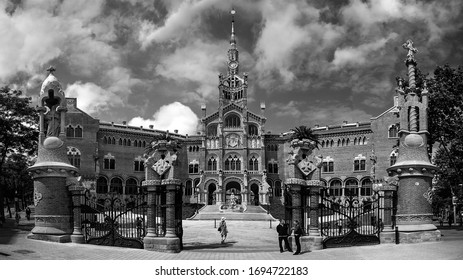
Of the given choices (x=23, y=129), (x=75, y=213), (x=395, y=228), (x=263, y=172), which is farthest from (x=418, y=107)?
(x=263, y=172)

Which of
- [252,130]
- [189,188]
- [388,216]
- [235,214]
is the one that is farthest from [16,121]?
[252,130]

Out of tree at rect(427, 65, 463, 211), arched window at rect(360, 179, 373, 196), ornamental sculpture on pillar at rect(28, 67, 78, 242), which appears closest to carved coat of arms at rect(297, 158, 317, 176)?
ornamental sculpture on pillar at rect(28, 67, 78, 242)

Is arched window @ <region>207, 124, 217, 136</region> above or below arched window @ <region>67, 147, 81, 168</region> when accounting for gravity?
above

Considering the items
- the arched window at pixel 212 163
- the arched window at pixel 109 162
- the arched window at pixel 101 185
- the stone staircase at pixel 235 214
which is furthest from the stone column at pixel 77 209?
the arched window at pixel 212 163

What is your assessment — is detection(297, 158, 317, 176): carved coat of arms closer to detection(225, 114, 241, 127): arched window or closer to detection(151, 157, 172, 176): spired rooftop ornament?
detection(151, 157, 172, 176): spired rooftop ornament

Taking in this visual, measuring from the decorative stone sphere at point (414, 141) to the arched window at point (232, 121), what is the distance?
143 feet

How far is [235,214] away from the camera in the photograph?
1859 inches

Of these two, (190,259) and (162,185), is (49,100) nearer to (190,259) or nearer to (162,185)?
(162,185)

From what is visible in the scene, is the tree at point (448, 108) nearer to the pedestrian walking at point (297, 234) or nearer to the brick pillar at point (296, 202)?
the brick pillar at point (296, 202)

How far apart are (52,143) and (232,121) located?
145ft

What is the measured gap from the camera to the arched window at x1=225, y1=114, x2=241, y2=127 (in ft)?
196

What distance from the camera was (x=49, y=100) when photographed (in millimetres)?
16594

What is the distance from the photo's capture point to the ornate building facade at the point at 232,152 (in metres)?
51.5

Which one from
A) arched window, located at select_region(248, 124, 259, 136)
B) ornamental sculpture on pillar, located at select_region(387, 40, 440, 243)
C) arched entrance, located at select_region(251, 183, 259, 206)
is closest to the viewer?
ornamental sculpture on pillar, located at select_region(387, 40, 440, 243)
